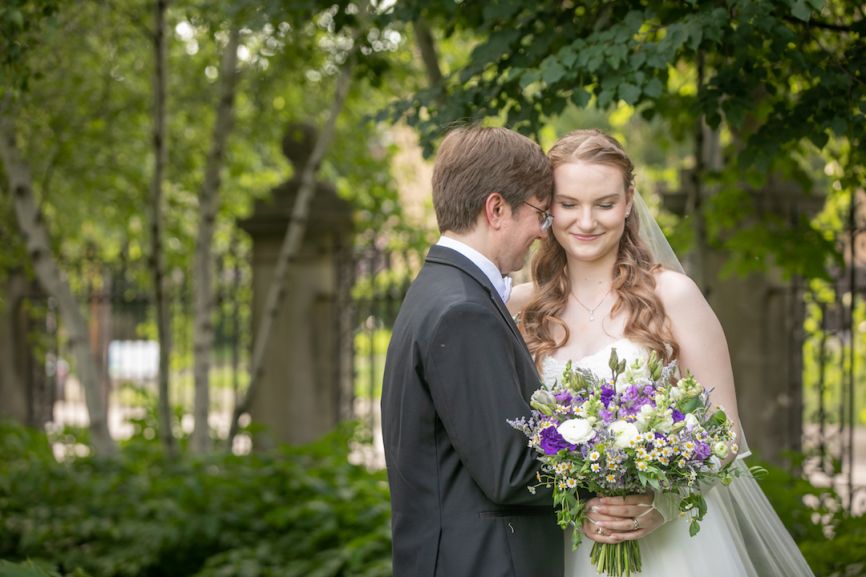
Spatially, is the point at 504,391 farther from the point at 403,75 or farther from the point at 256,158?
the point at 256,158

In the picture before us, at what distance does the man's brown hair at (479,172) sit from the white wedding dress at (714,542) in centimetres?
53

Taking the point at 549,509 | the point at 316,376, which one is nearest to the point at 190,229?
the point at 316,376

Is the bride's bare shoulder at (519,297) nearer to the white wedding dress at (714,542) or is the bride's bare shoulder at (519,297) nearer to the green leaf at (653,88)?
the white wedding dress at (714,542)

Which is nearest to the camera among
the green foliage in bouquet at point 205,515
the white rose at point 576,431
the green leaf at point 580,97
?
the white rose at point 576,431

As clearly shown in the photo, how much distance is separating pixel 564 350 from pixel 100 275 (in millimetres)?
8371

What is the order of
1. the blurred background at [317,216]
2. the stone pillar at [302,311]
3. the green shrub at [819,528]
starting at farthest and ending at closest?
the stone pillar at [302,311] < the green shrub at [819,528] < the blurred background at [317,216]

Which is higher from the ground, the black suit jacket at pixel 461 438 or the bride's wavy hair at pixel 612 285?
the bride's wavy hair at pixel 612 285

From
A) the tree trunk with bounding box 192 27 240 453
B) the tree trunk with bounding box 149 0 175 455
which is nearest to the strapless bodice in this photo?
the tree trunk with bounding box 149 0 175 455

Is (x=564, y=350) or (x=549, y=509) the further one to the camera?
(x=564, y=350)

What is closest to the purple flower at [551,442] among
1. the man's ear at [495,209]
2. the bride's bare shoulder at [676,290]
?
the man's ear at [495,209]

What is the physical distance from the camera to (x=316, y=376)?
900 cm

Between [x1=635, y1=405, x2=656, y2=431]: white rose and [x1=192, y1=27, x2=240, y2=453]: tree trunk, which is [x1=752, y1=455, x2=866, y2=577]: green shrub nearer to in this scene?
[x1=635, y1=405, x2=656, y2=431]: white rose

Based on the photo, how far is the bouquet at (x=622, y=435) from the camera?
102 inches

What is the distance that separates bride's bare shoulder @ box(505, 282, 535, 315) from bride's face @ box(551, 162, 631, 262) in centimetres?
40
